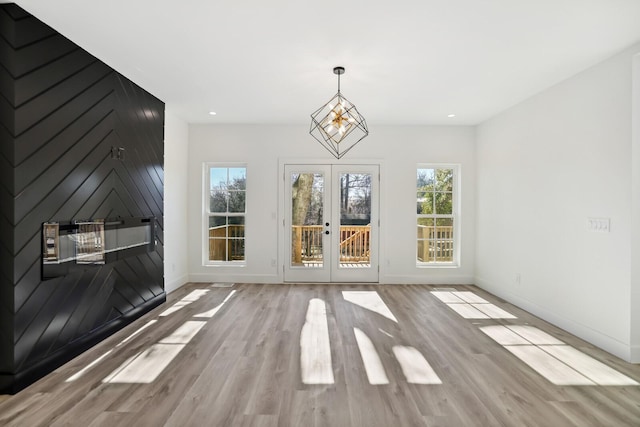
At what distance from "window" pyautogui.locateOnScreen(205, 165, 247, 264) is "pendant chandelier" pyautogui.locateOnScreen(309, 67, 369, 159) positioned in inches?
63.5

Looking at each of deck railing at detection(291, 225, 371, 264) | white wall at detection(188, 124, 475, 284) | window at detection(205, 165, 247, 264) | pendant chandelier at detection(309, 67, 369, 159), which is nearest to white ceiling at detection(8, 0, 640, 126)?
pendant chandelier at detection(309, 67, 369, 159)

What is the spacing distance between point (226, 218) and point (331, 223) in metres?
1.83

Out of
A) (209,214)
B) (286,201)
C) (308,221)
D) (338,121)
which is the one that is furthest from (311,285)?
(338,121)

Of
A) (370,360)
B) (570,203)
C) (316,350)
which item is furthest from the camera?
(570,203)

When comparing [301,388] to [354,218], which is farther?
[354,218]

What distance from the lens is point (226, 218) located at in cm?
556

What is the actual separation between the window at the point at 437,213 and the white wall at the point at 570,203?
0.77 metres

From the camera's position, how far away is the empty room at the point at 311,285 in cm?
225

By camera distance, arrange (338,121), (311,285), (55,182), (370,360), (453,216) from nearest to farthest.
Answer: (55,182)
(370,360)
(338,121)
(311,285)
(453,216)

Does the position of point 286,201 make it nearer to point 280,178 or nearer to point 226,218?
point 280,178

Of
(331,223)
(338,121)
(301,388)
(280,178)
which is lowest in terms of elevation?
(301,388)

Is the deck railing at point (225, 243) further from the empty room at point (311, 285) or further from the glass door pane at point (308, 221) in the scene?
the glass door pane at point (308, 221)

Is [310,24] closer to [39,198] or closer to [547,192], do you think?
[39,198]

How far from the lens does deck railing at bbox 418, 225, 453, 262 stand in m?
5.57
